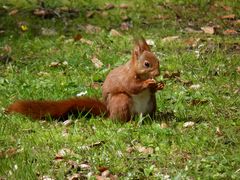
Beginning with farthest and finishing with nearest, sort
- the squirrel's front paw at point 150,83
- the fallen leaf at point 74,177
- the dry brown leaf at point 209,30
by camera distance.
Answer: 1. the dry brown leaf at point 209,30
2. the squirrel's front paw at point 150,83
3. the fallen leaf at point 74,177

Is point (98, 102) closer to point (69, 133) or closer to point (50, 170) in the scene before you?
point (69, 133)

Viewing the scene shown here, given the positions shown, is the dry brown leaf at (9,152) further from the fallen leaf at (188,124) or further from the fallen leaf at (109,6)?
the fallen leaf at (109,6)

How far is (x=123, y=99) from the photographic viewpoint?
4965mm

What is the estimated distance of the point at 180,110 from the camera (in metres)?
5.38

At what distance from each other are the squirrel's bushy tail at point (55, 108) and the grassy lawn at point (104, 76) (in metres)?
0.06

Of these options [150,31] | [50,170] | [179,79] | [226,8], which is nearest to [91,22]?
[150,31]

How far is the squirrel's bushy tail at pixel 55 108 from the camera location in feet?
16.9

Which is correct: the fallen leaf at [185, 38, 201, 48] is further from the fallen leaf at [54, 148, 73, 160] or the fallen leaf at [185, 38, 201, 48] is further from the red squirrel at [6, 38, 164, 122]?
the fallen leaf at [54, 148, 73, 160]

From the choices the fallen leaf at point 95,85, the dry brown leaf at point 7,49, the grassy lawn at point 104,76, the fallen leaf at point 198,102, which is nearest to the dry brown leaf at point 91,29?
the grassy lawn at point 104,76

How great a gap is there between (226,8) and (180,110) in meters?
3.75

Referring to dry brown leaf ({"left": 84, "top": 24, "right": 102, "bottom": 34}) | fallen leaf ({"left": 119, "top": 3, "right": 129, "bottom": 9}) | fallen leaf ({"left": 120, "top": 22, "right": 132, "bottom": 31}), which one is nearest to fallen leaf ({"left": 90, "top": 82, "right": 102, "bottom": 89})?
dry brown leaf ({"left": 84, "top": 24, "right": 102, "bottom": 34})

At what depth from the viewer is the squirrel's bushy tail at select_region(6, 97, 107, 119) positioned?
5.14m

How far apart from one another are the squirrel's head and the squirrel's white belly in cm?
14

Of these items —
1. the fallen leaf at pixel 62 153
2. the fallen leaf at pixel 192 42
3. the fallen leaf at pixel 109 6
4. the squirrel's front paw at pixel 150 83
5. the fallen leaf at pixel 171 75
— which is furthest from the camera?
the fallen leaf at pixel 109 6
